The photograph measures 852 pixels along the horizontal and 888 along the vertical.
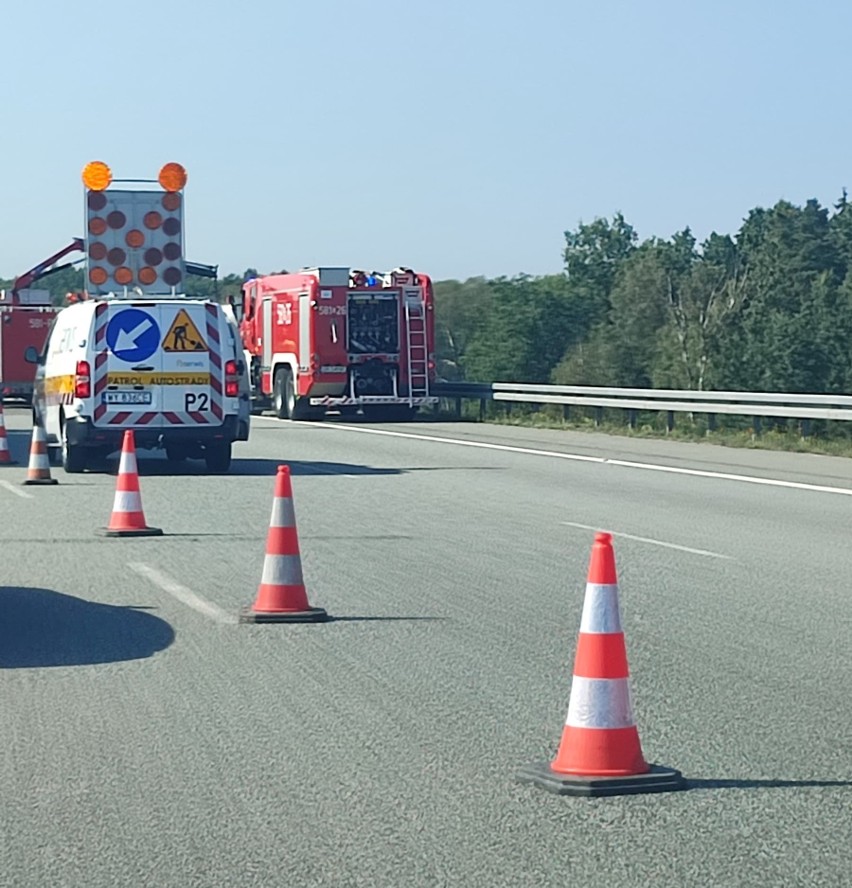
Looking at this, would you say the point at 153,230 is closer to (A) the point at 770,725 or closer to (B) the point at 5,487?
(B) the point at 5,487

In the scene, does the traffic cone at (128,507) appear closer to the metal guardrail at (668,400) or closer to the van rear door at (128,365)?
the van rear door at (128,365)

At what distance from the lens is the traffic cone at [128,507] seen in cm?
1535

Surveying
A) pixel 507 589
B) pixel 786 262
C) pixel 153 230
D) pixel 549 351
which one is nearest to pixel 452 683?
pixel 507 589

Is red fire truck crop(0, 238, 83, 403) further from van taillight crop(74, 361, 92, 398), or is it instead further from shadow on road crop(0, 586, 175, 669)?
shadow on road crop(0, 586, 175, 669)

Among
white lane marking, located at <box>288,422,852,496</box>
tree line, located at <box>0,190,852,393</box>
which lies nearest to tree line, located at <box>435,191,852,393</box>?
tree line, located at <box>0,190,852,393</box>

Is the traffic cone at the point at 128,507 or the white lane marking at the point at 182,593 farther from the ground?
the traffic cone at the point at 128,507

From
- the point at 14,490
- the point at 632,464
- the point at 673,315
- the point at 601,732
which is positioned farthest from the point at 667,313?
the point at 601,732

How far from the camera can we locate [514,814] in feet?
20.3

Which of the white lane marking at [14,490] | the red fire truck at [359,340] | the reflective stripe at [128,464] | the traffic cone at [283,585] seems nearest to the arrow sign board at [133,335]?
the white lane marking at [14,490]

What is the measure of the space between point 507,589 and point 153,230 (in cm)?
1948

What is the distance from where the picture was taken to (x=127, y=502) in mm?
15570

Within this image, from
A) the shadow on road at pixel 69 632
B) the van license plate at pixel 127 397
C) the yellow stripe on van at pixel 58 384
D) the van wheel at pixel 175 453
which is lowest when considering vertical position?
the shadow on road at pixel 69 632

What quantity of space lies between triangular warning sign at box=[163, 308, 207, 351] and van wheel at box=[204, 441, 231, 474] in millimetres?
1263

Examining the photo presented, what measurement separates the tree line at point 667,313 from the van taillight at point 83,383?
50.4 meters
